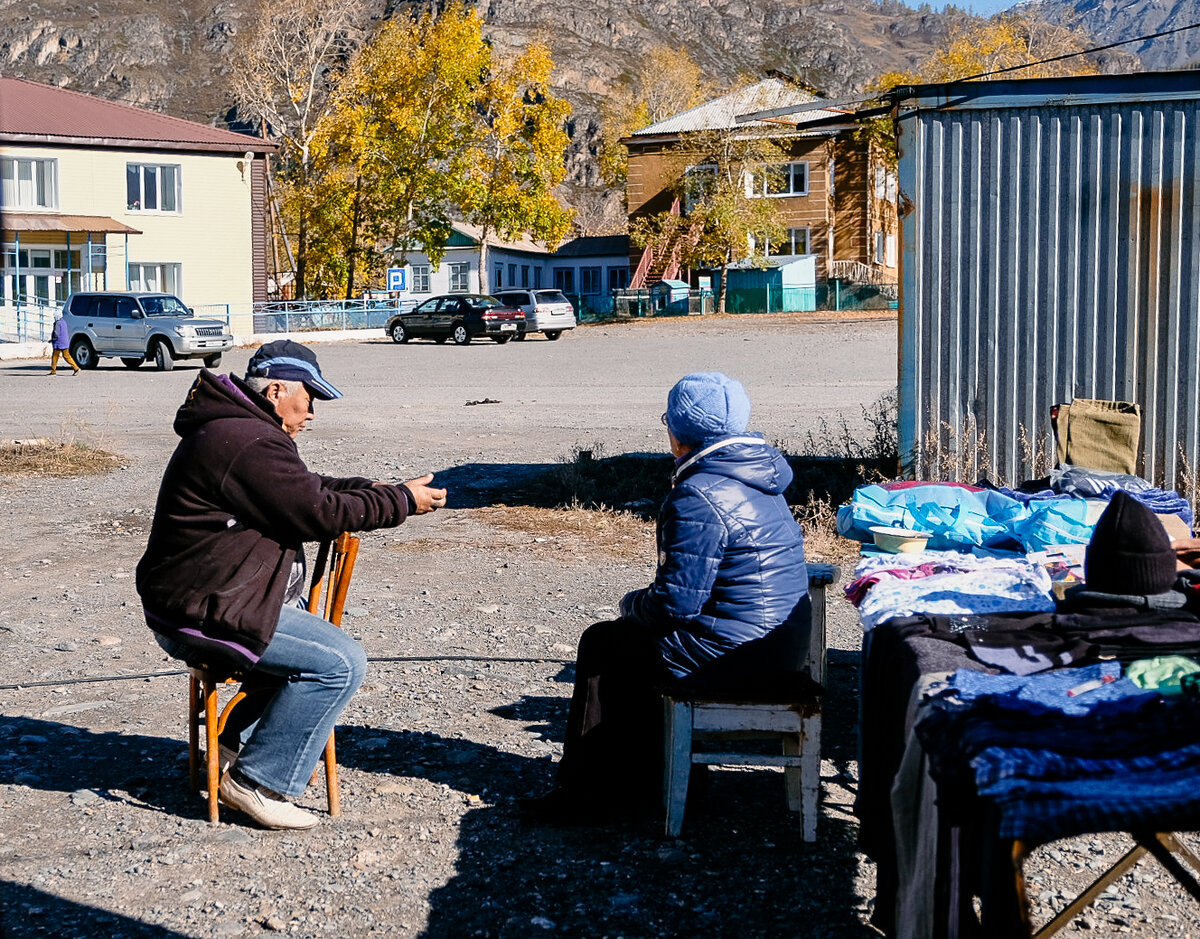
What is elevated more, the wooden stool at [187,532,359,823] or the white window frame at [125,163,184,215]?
the white window frame at [125,163,184,215]

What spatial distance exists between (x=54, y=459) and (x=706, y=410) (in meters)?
11.4

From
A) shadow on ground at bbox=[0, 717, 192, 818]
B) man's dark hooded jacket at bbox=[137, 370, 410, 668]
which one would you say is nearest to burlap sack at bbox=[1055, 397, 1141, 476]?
man's dark hooded jacket at bbox=[137, 370, 410, 668]

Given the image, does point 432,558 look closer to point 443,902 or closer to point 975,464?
point 975,464

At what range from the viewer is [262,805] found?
454 centimetres

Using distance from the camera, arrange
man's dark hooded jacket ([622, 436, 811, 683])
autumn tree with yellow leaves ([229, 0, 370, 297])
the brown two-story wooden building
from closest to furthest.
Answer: man's dark hooded jacket ([622, 436, 811, 683]) < autumn tree with yellow leaves ([229, 0, 370, 297]) < the brown two-story wooden building

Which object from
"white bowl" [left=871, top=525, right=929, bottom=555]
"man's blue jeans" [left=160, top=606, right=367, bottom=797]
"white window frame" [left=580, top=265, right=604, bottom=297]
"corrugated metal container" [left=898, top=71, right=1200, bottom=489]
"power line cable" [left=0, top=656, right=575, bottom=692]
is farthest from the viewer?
"white window frame" [left=580, top=265, right=604, bottom=297]

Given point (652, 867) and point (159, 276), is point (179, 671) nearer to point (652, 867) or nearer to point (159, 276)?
point (652, 867)

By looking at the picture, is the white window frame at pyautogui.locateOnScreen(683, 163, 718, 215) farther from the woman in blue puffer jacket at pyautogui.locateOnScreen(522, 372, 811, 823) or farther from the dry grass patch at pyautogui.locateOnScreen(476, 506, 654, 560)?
the woman in blue puffer jacket at pyautogui.locateOnScreen(522, 372, 811, 823)

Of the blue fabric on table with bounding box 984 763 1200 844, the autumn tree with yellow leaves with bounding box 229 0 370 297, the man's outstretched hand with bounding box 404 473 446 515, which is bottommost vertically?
the blue fabric on table with bounding box 984 763 1200 844

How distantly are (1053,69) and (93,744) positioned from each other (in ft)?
169

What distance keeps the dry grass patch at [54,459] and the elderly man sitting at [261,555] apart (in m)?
9.71

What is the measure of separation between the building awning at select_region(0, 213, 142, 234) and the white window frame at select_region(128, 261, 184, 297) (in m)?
1.62

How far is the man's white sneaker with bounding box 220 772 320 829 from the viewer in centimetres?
454

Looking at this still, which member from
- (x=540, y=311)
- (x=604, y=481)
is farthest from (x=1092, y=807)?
(x=540, y=311)
